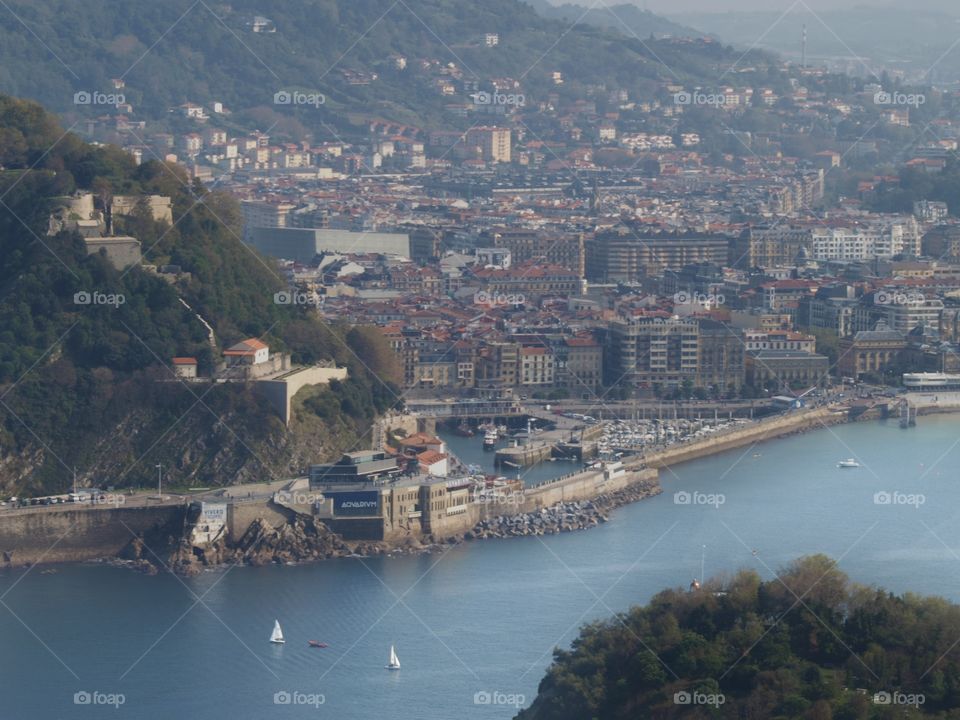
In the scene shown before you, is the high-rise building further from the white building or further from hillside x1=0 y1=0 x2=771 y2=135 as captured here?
the white building

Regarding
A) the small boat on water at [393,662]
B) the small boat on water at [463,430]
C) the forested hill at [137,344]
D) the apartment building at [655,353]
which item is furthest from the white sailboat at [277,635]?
the apartment building at [655,353]

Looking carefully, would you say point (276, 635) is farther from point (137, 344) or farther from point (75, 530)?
point (137, 344)

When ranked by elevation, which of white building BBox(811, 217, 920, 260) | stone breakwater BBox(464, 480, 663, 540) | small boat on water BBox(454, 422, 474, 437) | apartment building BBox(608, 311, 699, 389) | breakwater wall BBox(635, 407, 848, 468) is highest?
white building BBox(811, 217, 920, 260)

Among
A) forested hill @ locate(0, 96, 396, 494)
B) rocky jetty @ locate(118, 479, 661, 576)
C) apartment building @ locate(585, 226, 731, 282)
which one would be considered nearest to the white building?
apartment building @ locate(585, 226, 731, 282)

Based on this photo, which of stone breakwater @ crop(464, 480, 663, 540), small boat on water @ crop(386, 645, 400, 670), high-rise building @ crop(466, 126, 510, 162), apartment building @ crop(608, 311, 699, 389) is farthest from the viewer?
high-rise building @ crop(466, 126, 510, 162)

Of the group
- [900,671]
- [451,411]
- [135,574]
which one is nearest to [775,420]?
[451,411]

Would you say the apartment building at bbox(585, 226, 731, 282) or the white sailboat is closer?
the white sailboat

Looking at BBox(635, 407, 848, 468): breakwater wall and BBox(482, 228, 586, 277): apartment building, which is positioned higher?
BBox(482, 228, 586, 277): apartment building

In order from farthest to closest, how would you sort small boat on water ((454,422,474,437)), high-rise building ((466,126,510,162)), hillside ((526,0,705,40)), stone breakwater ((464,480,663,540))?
hillside ((526,0,705,40)) → high-rise building ((466,126,510,162)) → small boat on water ((454,422,474,437)) → stone breakwater ((464,480,663,540))
